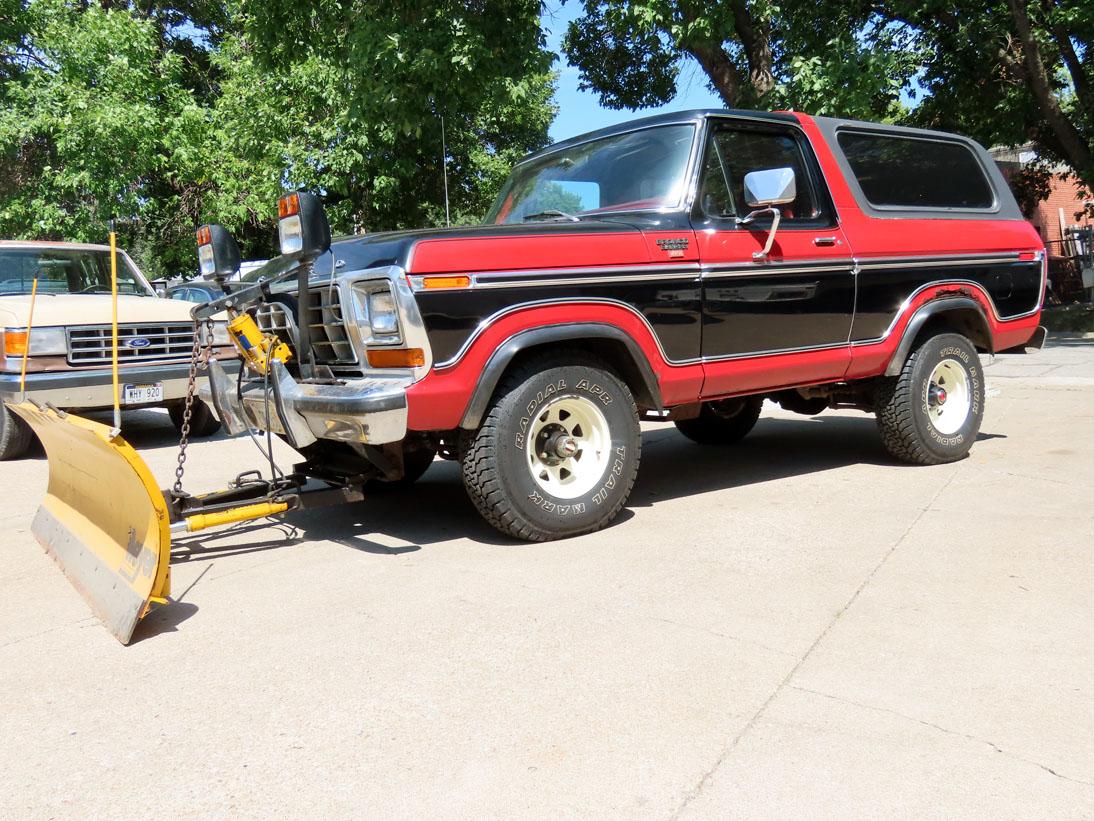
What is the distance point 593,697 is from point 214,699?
3.92ft

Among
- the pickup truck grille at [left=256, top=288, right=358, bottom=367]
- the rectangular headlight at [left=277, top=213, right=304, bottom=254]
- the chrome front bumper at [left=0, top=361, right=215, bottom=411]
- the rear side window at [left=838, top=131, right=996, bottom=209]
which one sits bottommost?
the chrome front bumper at [left=0, top=361, right=215, bottom=411]

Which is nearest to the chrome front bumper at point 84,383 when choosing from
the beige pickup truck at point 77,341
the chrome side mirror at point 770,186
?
the beige pickup truck at point 77,341

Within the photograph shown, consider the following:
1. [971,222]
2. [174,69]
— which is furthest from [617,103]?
[971,222]

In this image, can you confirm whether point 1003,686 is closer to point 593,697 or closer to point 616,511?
point 593,697

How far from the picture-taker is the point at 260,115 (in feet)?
64.5

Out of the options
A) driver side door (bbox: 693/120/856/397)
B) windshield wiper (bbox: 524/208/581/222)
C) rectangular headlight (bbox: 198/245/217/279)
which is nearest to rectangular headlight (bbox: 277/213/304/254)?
rectangular headlight (bbox: 198/245/217/279)

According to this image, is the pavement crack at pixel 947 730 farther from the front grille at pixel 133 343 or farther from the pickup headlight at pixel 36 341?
the pickup headlight at pixel 36 341

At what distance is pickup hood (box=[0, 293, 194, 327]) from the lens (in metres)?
7.99

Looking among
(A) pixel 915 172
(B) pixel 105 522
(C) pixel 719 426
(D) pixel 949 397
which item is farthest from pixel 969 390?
(B) pixel 105 522

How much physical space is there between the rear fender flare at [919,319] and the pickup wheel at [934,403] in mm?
113

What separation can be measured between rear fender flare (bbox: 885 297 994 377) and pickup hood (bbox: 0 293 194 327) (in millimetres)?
5952

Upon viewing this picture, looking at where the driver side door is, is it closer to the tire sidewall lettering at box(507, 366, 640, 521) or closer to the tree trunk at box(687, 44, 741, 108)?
the tire sidewall lettering at box(507, 366, 640, 521)

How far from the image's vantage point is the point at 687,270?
501cm

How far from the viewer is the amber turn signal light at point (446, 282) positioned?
4.25 meters
